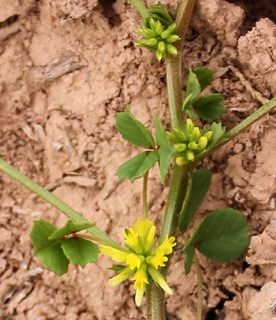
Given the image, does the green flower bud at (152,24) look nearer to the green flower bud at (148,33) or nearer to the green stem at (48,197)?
the green flower bud at (148,33)

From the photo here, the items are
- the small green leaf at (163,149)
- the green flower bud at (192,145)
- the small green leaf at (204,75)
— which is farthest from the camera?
the small green leaf at (204,75)

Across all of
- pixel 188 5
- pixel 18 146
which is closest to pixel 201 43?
pixel 188 5

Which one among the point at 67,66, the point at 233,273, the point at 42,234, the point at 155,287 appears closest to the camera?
the point at 42,234

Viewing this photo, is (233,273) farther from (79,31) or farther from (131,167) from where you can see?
(79,31)

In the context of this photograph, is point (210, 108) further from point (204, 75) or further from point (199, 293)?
point (199, 293)

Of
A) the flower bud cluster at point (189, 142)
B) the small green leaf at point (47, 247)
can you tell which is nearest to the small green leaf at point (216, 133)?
the flower bud cluster at point (189, 142)

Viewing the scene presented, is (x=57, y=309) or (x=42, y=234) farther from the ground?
(x=42, y=234)

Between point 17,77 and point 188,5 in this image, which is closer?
point 188,5

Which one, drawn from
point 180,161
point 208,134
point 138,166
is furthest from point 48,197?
point 208,134
